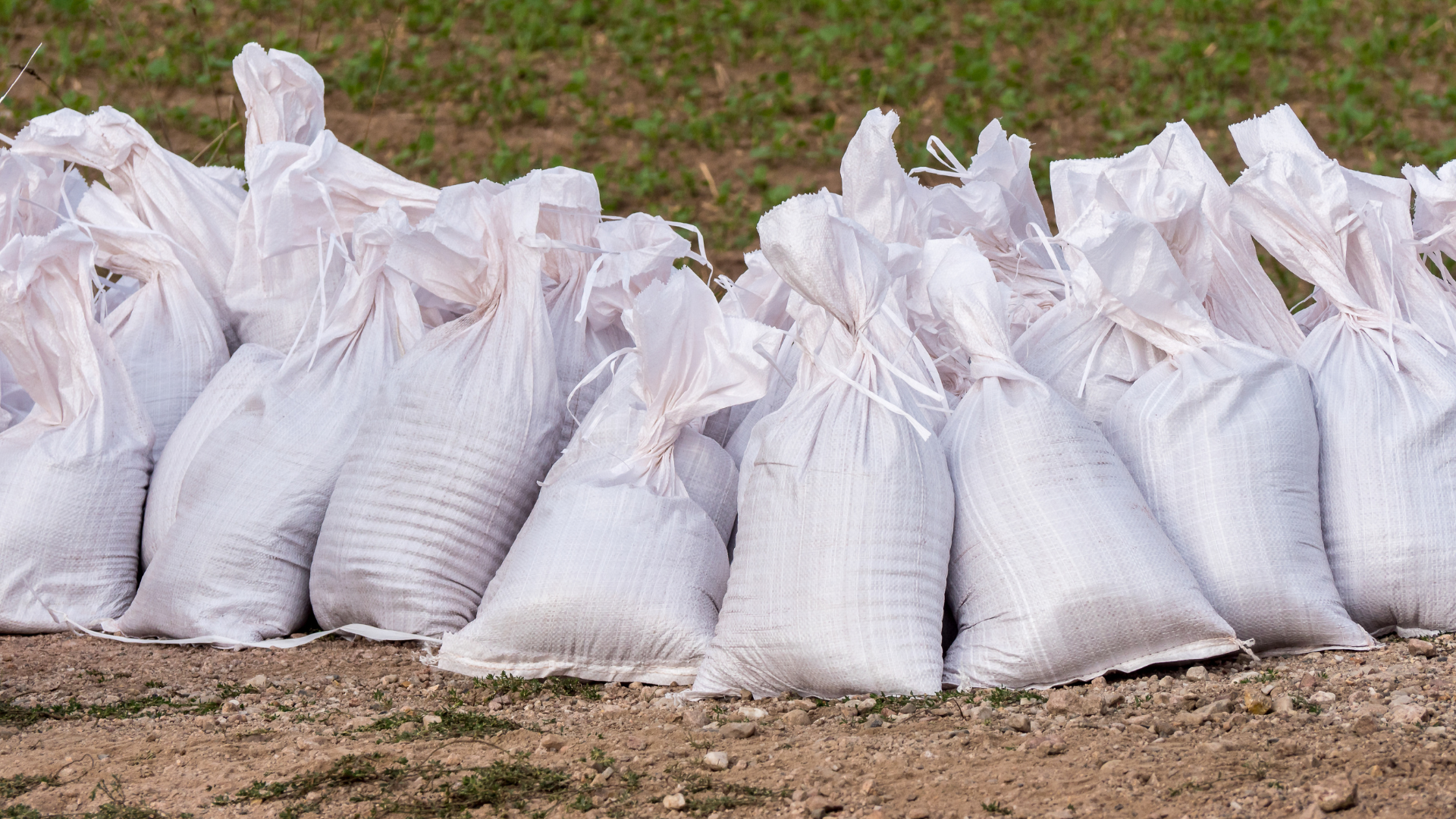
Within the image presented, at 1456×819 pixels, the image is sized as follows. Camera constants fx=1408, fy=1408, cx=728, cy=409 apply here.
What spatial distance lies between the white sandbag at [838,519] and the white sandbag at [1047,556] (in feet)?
0.21

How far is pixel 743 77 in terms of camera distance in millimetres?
7676

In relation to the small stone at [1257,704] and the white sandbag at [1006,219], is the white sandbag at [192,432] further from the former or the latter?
the small stone at [1257,704]

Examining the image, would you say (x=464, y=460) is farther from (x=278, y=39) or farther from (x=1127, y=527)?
(x=278, y=39)

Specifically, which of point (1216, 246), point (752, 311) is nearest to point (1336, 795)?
point (1216, 246)

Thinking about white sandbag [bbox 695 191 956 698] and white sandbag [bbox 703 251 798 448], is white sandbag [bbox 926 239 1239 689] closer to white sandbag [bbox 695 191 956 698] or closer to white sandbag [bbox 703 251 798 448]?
white sandbag [bbox 695 191 956 698]

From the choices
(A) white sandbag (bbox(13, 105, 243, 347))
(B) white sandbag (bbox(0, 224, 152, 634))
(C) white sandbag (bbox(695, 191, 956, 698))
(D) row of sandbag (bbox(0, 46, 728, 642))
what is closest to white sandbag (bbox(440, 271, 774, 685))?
(C) white sandbag (bbox(695, 191, 956, 698))

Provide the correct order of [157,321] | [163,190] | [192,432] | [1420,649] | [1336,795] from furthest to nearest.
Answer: [163,190] → [157,321] → [192,432] → [1420,649] → [1336,795]

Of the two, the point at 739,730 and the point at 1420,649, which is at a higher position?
the point at 1420,649

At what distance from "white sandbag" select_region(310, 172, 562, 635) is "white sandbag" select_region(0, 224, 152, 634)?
556mm

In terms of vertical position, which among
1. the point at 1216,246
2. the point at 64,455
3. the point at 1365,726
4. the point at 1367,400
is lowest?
the point at 1365,726

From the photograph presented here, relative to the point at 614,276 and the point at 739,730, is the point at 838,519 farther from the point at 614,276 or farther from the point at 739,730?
the point at 614,276

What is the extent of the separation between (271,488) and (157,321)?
0.67 metres

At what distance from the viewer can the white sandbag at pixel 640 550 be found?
7.77 feet

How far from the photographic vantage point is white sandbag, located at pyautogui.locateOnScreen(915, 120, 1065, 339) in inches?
117
